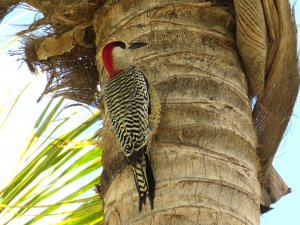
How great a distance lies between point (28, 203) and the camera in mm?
4414

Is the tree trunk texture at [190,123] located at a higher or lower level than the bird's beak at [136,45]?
lower

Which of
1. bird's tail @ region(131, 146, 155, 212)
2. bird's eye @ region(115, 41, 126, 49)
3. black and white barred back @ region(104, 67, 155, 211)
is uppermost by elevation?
bird's eye @ region(115, 41, 126, 49)

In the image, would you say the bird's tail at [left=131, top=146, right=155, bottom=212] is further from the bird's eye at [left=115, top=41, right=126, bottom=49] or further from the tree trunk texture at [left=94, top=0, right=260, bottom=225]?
the bird's eye at [left=115, top=41, right=126, bottom=49]

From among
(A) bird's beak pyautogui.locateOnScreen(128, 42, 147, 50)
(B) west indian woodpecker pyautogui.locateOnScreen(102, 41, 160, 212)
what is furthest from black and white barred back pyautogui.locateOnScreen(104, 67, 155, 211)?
(A) bird's beak pyautogui.locateOnScreen(128, 42, 147, 50)

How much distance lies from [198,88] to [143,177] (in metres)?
0.58

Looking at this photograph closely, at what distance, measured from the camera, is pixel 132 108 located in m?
4.54

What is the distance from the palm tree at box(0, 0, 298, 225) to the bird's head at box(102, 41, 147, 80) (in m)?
0.05

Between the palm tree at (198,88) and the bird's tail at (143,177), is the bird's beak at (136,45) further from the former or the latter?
the bird's tail at (143,177)

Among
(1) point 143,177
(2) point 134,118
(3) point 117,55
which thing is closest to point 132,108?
(2) point 134,118

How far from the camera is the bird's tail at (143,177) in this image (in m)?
3.50

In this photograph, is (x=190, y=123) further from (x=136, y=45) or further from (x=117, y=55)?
(x=117, y=55)

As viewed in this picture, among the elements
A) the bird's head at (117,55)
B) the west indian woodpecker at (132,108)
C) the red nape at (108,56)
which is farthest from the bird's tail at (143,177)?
the red nape at (108,56)

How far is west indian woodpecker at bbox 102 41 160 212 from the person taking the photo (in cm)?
370

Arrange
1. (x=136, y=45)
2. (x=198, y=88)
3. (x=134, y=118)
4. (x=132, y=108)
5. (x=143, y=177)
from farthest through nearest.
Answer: (x=132, y=108) → (x=134, y=118) → (x=136, y=45) → (x=198, y=88) → (x=143, y=177)
